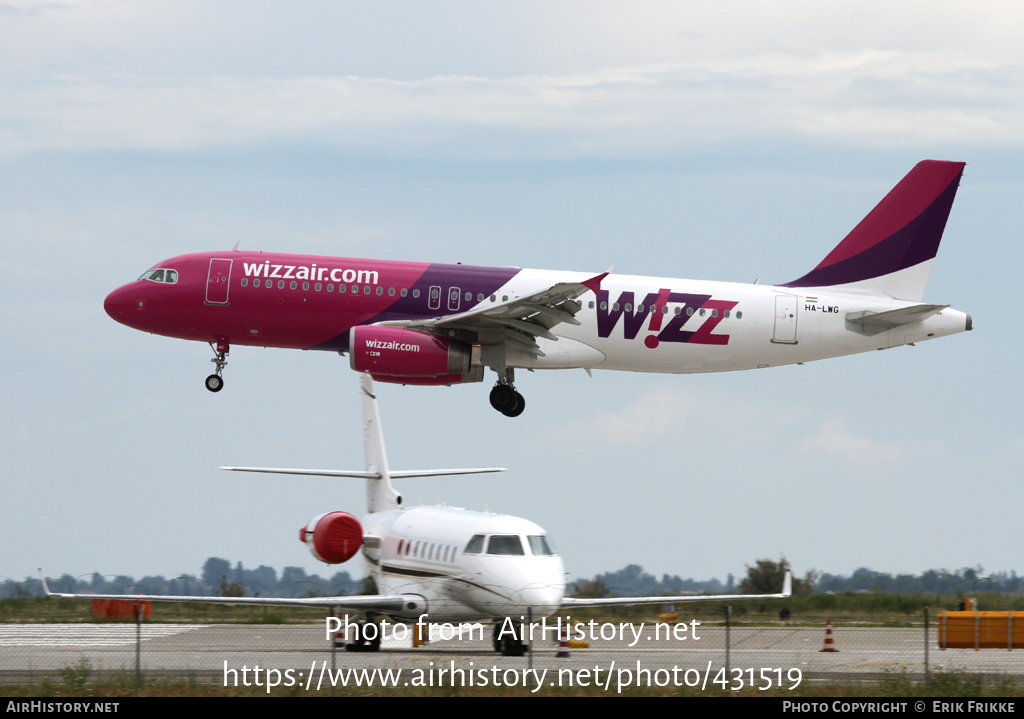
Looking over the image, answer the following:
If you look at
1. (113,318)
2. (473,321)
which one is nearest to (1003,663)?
(473,321)

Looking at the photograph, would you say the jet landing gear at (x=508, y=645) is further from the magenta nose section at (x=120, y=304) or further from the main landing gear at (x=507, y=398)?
the magenta nose section at (x=120, y=304)

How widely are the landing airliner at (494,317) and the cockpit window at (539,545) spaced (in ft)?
19.4

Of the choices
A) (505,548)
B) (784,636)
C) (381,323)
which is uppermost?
(381,323)

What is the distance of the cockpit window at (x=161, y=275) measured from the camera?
127 ft

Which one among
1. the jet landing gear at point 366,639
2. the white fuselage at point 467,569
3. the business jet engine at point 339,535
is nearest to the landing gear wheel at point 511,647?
the white fuselage at point 467,569

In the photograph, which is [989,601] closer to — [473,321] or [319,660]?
[473,321]

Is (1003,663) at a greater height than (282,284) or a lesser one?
lesser

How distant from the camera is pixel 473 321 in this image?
121 ft

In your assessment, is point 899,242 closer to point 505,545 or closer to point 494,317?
point 494,317

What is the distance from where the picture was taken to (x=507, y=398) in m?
39.1

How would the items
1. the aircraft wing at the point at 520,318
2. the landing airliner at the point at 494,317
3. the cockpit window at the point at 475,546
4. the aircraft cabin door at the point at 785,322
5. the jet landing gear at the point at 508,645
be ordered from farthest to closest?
the aircraft cabin door at the point at 785,322 < the landing airliner at the point at 494,317 < the aircraft wing at the point at 520,318 < the cockpit window at the point at 475,546 < the jet landing gear at the point at 508,645
